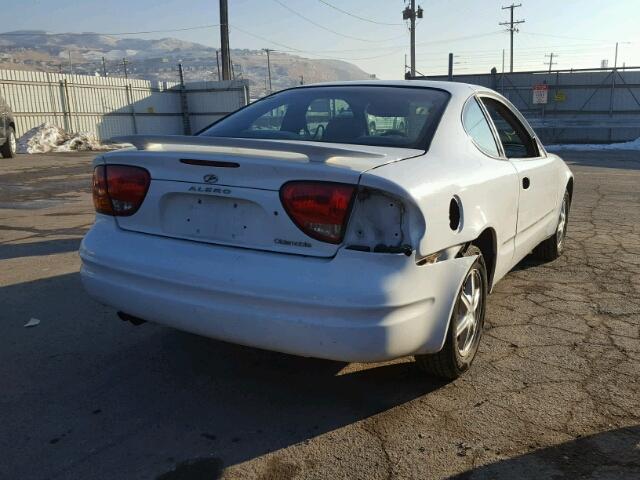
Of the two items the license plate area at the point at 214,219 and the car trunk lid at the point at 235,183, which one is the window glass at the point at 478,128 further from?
the license plate area at the point at 214,219

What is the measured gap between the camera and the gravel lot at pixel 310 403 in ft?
7.77

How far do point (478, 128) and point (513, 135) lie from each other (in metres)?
1.14

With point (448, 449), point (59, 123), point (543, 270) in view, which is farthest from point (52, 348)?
point (59, 123)

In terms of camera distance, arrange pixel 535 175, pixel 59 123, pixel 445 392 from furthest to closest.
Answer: pixel 59 123 < pixel 535 175 < pixel 445 392

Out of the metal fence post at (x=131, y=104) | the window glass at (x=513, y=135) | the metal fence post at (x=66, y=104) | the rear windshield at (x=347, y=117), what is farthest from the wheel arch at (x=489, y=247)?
the metal fence post at (x=131, y=104)

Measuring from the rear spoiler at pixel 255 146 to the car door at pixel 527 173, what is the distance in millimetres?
1479

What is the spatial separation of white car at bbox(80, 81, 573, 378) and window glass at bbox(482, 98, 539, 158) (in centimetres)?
102

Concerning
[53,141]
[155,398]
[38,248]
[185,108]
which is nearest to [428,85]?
[155,398]

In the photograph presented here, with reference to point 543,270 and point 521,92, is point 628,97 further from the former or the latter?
point 543,270

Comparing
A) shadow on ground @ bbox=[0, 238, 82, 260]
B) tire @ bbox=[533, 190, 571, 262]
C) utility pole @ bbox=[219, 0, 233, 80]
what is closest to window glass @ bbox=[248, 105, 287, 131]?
tire @ bbox=[533, 190, 571, 262]

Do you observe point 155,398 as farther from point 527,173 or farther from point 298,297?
point 527,173

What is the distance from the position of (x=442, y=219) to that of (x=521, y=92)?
84.8ft

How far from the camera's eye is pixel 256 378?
3125 mm

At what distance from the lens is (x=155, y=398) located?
2.89 metres
